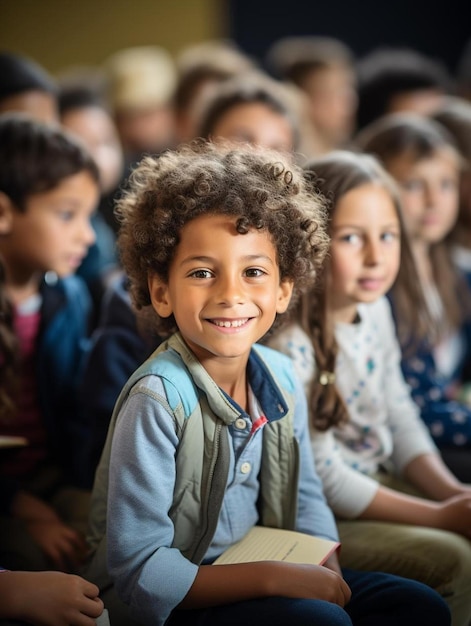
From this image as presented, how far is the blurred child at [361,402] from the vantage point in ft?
3.98

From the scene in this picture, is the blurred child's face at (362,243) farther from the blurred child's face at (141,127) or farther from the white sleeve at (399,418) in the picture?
the blurred child's face at (141,127)

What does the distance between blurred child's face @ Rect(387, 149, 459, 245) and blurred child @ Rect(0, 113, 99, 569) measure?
2.28 ft

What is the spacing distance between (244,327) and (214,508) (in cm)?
24

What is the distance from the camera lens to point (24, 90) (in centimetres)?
216

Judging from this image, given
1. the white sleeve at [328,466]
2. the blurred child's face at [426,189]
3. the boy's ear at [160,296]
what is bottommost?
the white sleeve at [328,466]

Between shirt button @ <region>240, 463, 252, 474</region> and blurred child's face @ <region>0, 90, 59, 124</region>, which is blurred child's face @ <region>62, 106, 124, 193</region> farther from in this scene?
shirt button @ <region>240, 463, 252, 474</region>

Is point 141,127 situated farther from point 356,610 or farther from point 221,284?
point 356,610

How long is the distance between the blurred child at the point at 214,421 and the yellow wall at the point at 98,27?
13.7 feet

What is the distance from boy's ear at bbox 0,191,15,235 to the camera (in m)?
1.50

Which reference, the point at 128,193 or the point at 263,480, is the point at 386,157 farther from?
the point at 263,480

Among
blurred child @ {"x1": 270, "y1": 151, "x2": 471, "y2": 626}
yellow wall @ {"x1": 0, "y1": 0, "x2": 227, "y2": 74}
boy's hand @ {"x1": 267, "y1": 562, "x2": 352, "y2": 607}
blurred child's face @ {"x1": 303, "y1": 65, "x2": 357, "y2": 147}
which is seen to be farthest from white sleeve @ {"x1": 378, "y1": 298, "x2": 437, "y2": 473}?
yellow wall @ {"x1": 0, "y1": 0, "x2": 227, "y2": 74}

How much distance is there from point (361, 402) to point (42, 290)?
2.25ft

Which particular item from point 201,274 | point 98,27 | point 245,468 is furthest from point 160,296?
point 98,27

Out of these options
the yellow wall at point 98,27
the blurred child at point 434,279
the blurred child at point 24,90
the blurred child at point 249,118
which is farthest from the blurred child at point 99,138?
the yellow wall at point 98,27
